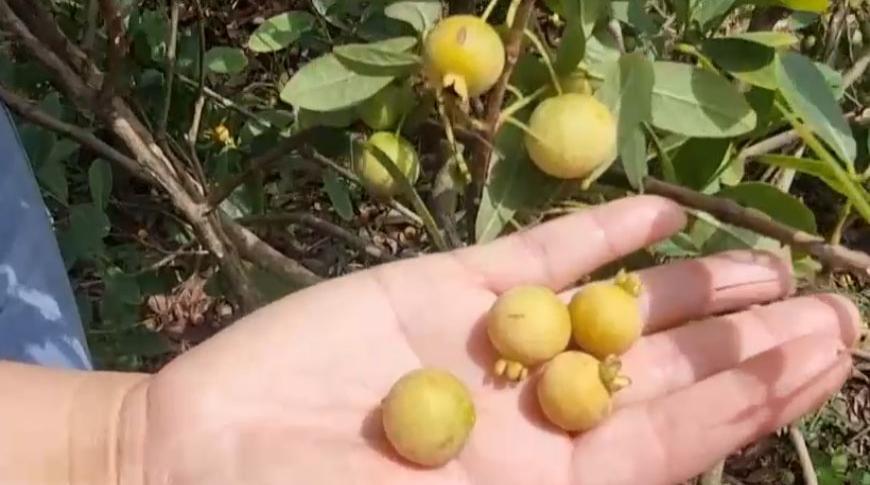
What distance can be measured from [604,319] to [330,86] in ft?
1.06

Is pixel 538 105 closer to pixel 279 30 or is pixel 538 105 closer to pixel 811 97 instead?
pixel 811 97

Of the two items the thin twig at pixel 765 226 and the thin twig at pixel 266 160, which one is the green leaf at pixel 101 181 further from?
the thin twig at pixel 765 226

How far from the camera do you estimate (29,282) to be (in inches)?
63.4

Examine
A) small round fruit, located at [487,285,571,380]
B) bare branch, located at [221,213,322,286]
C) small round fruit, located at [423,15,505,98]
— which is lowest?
bare branch, located at [221,213,322,286]

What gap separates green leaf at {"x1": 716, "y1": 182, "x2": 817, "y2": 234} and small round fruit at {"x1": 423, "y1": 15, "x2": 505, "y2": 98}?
27 centimetres

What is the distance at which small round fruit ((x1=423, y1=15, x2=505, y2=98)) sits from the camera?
3.45 feet

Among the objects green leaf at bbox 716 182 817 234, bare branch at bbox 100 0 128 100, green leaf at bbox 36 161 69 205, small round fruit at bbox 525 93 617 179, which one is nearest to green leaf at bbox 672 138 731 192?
green leaf at bbox 716 182 817 234

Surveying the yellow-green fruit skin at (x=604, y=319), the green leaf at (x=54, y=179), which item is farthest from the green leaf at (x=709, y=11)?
the green leaf at (x=54, y=179)

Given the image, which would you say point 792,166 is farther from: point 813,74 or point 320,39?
point 320,39

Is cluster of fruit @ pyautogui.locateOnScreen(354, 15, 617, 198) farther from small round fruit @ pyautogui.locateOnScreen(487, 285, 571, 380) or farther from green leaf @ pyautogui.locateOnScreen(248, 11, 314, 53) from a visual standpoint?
green leaf @ pyautogui.locateOnScreen(248, 11, 314, 53)

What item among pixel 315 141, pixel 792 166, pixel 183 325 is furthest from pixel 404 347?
pixel 183 325

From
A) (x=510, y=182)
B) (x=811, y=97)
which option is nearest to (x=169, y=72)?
(x=510, y=182)

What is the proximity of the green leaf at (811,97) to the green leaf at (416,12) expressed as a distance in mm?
301

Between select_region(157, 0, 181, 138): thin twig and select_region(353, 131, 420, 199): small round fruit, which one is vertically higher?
select_region(353, 131, 420, 199): small round fruit
